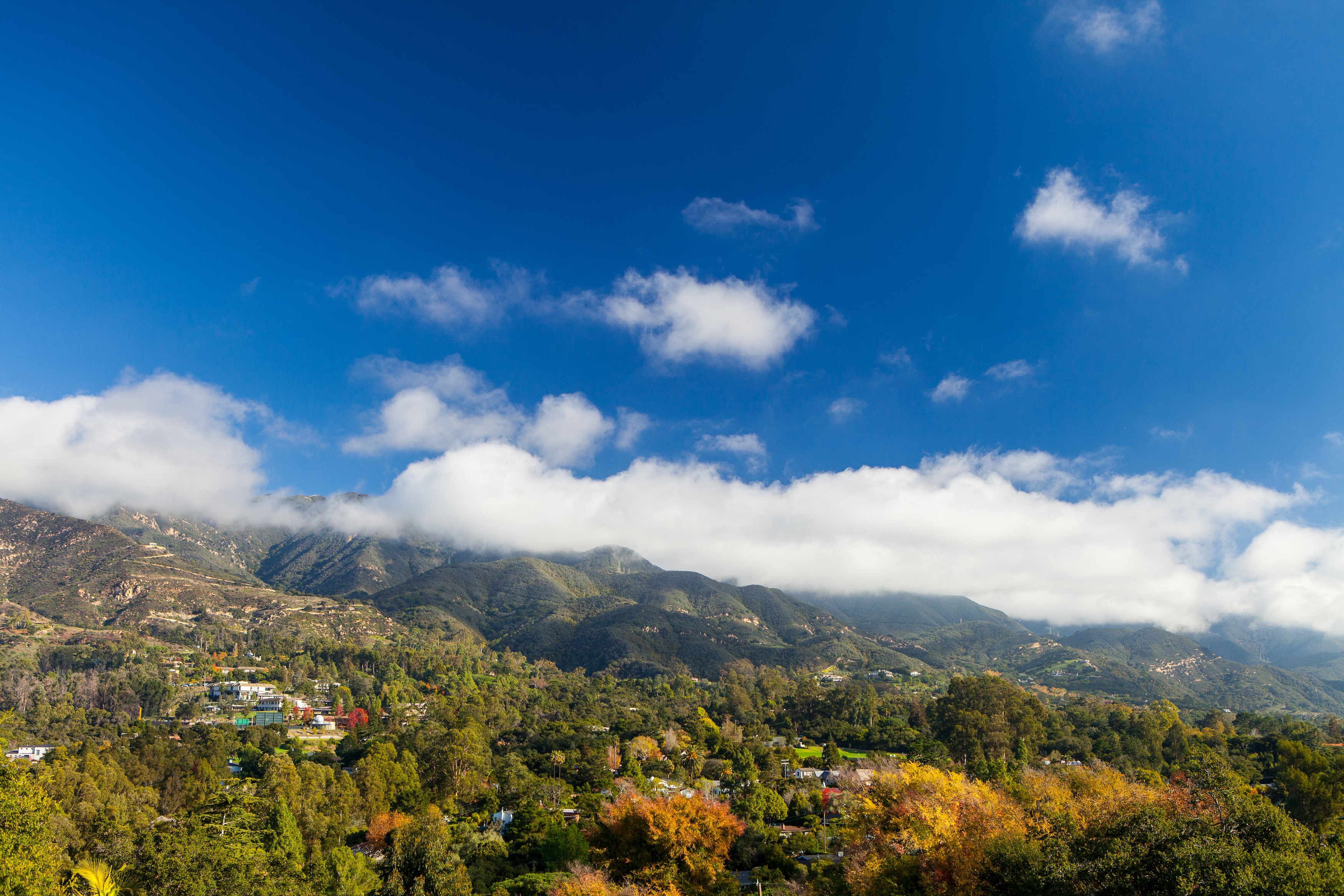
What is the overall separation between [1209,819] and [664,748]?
71.3 metres

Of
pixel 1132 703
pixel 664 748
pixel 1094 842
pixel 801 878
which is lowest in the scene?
pixel 1132 703

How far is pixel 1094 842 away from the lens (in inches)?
754

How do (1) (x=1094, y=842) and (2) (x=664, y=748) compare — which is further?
(2) (x=664, y=748)

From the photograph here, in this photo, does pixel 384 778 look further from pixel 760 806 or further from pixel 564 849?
pixel 760 806

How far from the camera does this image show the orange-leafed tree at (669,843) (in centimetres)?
3156

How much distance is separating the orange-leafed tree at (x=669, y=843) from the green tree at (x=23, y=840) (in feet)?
72.0

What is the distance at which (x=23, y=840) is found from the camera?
19.9 m

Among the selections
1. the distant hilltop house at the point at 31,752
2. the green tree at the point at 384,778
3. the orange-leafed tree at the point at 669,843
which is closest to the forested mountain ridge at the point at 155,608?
the distant hilltop house at the point at 31,752

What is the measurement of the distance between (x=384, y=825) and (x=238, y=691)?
103 meters

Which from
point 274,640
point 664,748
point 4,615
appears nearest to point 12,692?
point 274,640

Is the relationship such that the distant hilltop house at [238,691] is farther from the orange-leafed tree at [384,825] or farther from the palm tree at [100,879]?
the palm tree at [100,879]

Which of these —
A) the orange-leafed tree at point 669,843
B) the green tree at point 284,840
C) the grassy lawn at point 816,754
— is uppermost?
the orange-leafed tree at point 669,843

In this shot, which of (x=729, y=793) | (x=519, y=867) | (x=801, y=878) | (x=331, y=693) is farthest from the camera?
(x=331, y=693)

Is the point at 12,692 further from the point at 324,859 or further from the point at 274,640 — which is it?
the point at 324,859
